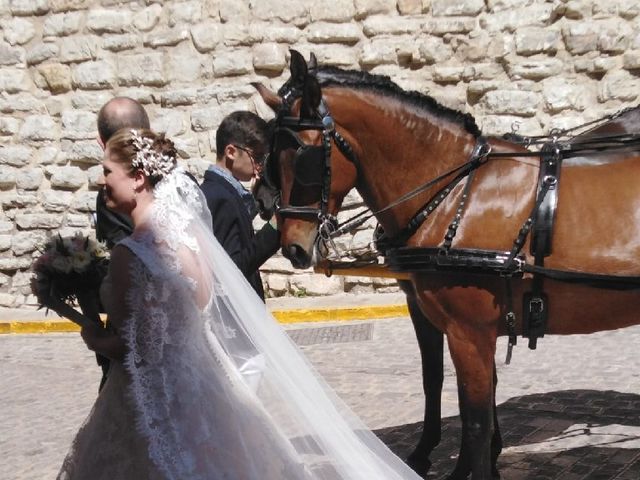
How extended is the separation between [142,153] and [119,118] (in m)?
0.87

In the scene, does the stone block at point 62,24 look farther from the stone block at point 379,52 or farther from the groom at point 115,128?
the groom at point 115,128

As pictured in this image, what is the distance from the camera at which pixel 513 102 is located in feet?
31.8

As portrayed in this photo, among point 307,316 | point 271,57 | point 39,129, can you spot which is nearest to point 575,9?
point 271,57

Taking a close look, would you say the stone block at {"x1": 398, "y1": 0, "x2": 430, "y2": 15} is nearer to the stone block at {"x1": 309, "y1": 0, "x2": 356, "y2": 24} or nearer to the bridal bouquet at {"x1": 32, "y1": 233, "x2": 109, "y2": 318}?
Result: the stone block at {"x1": 309, "y1": 0, "x2": 356, "y2": 24}

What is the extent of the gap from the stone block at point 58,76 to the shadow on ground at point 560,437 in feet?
21.8

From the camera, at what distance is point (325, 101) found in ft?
13.5

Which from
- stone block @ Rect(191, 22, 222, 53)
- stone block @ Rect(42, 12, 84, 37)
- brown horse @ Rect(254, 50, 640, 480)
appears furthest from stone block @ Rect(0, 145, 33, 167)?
brown horse @ Rect(254, 50, 640, 480)

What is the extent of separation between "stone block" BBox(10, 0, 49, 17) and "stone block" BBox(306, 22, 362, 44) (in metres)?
3.13

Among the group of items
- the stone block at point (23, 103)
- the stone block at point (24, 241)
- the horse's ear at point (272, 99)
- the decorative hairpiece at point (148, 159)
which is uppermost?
the stone block at point (23, 103)

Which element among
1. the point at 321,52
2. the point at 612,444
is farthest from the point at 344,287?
the point at 612,444

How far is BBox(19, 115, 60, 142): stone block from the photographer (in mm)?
10641

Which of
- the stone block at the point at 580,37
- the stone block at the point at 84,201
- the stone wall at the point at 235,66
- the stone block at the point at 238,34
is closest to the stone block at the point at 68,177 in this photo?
the stone wall at the point at 235,66

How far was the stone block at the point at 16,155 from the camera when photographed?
35.0ft

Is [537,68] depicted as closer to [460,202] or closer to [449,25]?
[449,25]
